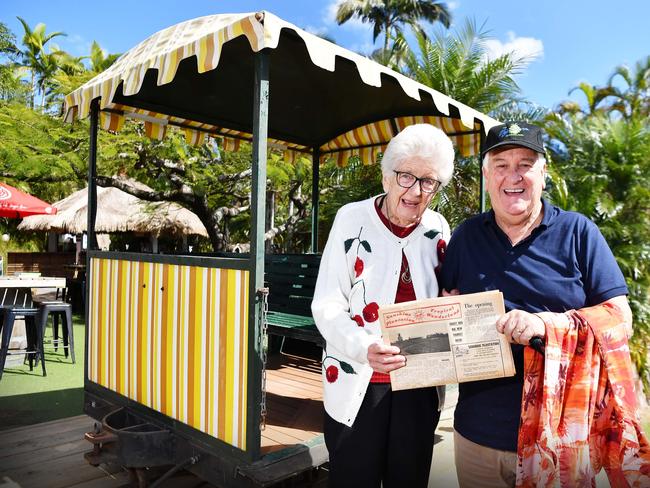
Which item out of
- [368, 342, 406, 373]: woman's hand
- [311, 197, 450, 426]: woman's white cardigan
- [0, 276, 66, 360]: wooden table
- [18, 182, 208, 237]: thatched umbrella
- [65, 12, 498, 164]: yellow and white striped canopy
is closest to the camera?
[368, 342, 406, 373]: woman's hand

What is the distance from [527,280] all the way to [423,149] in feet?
2.17

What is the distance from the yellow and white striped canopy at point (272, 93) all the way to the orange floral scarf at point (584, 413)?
1776 millimetres

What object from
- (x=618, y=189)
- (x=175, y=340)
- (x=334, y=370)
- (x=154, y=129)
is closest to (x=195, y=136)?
(x=154, y=129)

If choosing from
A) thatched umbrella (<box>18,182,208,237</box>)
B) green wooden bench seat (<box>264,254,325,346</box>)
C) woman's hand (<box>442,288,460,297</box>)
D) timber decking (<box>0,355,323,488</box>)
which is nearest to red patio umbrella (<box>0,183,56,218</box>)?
timber decking (<box>0,355,323,488</box>)

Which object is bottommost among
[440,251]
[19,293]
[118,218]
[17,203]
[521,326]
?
[19,293]

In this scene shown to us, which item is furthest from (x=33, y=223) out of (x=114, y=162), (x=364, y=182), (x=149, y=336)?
(x=149, y=336)

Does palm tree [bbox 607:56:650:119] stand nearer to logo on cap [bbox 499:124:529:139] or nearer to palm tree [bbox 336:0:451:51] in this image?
palm tree [bbox 336:0:451:51]

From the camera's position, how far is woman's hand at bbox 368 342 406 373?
5.92 ft

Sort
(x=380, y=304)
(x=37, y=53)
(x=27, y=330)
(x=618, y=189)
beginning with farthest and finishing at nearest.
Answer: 1. (x=37, y=53)
2. (x=618, y=189)
3. (x=27, y=330)
4. (x=380, y=304)

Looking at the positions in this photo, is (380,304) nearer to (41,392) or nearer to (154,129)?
(154,129)

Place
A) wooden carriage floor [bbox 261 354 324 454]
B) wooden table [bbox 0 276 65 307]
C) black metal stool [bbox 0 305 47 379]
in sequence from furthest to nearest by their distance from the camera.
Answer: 1. wooden table [bbox 0 276 65 307]
2. black metal stool [bbox 0 305 47 379]
3. wooden carriage floor [bbox 261 354 324 454]

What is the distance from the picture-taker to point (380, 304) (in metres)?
2.02

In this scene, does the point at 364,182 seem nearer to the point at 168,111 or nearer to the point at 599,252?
the point at 168,111

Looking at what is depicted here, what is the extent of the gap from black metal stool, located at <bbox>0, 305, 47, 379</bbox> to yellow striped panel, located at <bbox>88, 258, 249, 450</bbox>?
2.48 m
